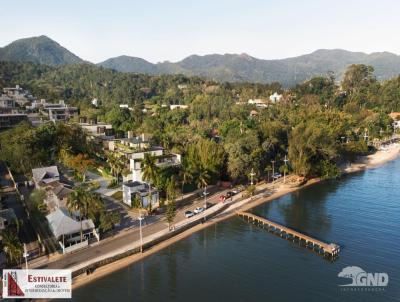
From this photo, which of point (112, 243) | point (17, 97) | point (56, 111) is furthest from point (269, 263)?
point (17, 97)

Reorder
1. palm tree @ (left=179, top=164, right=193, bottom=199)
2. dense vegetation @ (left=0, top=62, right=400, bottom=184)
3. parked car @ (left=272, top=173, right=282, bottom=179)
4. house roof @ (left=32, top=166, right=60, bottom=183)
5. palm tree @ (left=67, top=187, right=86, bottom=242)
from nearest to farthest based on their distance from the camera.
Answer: palm tree @ (left=67, top=187, right=86, bottom=242)
house roof @ (left=32, top=166, right=60, bottom=183)
palm tree @ (left=179, top=164, right=193, bottom=199)
dense vegetation @ (left=0, top=62, right=400, bottom=184)
parked car @ (left=272, top=173, right=282, bottom=179)

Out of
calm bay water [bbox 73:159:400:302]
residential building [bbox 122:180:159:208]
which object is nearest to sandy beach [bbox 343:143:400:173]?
calm bay water [bbox 73:159:400:302]

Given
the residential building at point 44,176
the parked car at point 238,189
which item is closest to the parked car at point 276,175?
the parked car at point 238,189

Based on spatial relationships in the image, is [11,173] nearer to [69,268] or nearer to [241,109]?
[69,268]

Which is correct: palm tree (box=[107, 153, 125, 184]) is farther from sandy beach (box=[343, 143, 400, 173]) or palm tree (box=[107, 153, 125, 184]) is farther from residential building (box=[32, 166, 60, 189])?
sandy beach (box=[343, 143, 400, 173])

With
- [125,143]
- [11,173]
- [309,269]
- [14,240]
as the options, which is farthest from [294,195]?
[11,173]
